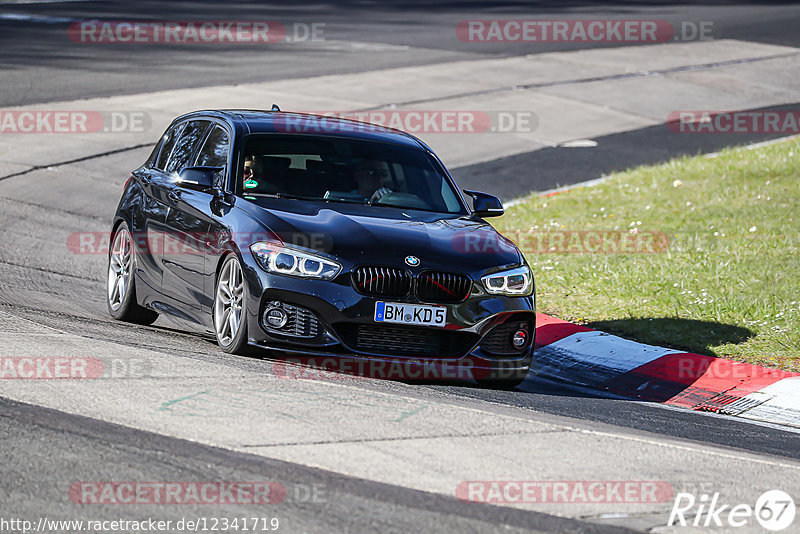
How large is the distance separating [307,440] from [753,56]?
23.8 m

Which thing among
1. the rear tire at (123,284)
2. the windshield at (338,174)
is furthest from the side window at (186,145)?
the windshield at (338,174)

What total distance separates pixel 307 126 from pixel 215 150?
0.69 m

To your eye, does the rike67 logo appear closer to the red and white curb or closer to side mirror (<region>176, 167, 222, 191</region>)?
the red and white curb

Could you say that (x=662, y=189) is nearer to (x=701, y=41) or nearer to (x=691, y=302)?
(x=691, y=302)

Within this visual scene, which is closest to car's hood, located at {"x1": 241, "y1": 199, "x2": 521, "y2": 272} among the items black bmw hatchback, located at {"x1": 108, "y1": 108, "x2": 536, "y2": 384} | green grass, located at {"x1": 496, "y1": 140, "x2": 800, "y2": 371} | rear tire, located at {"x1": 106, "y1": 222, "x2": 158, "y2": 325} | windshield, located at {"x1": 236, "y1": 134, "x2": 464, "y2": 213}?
black bmw hatchback, located at {"x1": 108, "y1": 108, "x2": 536, "y2": 384}

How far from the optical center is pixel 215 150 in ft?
29.3

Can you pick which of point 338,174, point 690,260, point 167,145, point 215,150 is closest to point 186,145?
point 167,145

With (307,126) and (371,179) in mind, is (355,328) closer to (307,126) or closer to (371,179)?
(371,179)

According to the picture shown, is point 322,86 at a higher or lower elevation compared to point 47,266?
higher

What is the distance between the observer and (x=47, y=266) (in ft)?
Answer: 37.2

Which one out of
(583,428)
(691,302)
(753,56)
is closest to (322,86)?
(753,56)

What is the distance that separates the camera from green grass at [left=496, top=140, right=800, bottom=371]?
988 cm

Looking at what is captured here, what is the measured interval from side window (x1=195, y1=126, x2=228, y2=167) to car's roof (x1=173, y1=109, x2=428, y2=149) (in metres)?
0.14

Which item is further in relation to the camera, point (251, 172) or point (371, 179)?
point (371, 179)
